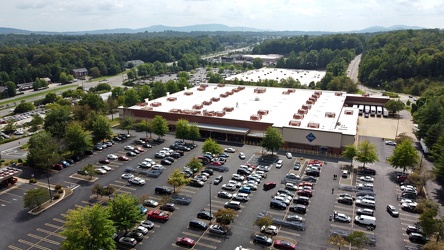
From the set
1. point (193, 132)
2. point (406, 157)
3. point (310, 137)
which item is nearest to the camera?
point (406, 157)

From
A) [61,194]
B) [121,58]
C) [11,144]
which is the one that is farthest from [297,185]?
[121,58]

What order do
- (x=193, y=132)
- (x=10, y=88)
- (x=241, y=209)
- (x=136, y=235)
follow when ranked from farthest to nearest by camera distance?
(x=10, y=88) < (x=193, y=132) < (x=241, y=209) < (x=136, y=235)

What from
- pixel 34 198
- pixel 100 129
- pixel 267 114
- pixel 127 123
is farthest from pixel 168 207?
pixel 267 114

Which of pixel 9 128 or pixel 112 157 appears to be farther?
pixel 9 128

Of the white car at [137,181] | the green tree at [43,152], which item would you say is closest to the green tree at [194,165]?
the white car at [137,181]

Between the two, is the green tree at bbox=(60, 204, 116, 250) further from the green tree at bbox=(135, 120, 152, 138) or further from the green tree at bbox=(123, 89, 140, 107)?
the green tree at bbox=(123, 89, 140, 107)

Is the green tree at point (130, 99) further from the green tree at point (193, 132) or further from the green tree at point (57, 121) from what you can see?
the green tree at point (193, 132)

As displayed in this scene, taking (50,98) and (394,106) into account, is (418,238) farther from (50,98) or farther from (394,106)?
(50,98)
